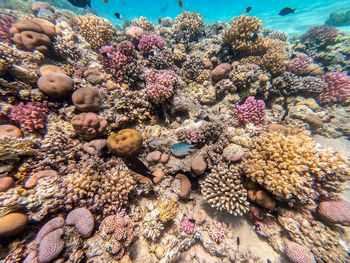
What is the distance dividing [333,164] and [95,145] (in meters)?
6.27

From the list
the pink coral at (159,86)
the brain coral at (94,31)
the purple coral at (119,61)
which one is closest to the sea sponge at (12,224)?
the pink coral at (159,86)

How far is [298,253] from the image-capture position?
9.05 feet

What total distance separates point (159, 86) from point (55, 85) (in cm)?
296

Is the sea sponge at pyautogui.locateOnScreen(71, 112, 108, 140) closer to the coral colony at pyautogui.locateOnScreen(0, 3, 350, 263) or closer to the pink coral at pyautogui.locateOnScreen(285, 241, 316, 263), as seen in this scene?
the coral colony at pyautogui.locateOnScreen(0, 3, 350, 263)

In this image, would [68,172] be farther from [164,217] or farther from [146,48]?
[146,48]

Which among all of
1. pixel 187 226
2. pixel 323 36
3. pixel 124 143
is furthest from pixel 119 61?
pixel 323 36

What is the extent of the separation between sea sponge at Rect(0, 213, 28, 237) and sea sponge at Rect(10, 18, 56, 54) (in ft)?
16.7

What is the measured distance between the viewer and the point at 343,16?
16.1 m

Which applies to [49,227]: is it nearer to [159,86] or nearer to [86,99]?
[86,99]

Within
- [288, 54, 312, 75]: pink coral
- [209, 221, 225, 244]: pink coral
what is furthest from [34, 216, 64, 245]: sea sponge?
[288, 54, 312, 75]: pink coral

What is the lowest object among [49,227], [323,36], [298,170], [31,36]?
[49,227]

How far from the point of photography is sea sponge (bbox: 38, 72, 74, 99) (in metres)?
3.43

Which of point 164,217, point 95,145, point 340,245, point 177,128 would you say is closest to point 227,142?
point 177,128

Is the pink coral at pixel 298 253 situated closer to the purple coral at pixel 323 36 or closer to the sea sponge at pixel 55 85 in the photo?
the sea sponge at pixel 55 85
